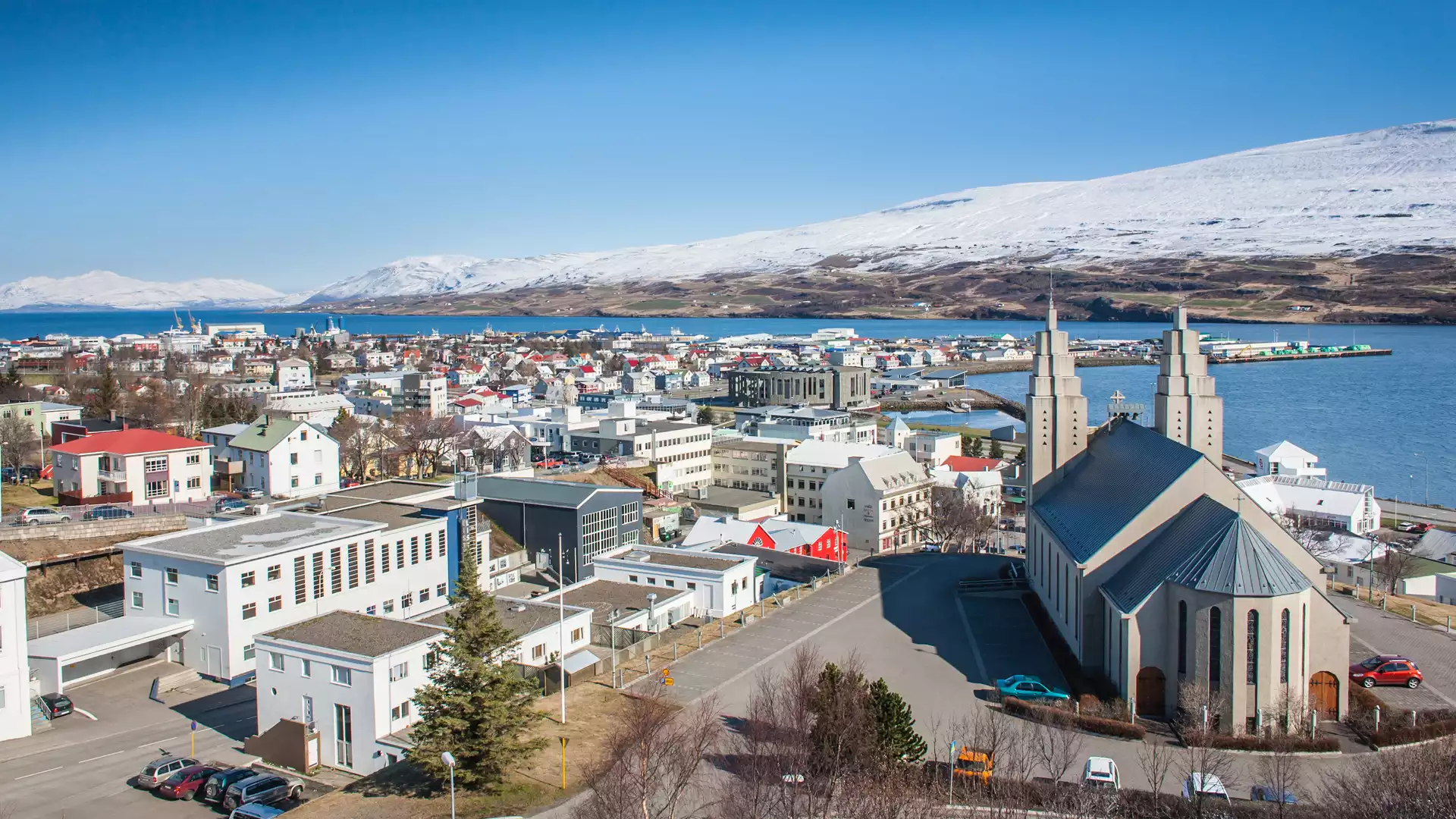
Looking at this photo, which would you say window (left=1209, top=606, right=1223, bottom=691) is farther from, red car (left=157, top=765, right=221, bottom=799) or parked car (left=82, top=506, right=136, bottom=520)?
parked car (left=82, top=506, right=136, bottom=520)

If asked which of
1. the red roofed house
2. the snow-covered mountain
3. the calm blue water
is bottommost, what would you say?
the calm blue water

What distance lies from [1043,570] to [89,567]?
14208mm

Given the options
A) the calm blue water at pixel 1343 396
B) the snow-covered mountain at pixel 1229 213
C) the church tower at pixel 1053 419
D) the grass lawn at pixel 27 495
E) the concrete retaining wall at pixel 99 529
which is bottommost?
the calm blue water at pixel 1343 396

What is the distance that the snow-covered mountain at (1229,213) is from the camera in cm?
13350

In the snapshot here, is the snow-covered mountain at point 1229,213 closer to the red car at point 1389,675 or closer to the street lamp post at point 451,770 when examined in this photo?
the red car at point 1389,675

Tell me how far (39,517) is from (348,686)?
10567 mm

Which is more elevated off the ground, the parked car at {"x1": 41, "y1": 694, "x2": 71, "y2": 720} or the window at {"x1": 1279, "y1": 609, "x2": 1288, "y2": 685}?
the window at {"x1": 1279, "y1": 609, "x2": 1288, "y2": 685}

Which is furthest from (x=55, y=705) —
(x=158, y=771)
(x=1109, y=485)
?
(x=1109, y=485)

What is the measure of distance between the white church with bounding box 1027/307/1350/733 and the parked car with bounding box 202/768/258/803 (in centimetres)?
861

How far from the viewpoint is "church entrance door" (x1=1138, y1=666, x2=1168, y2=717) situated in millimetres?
10914

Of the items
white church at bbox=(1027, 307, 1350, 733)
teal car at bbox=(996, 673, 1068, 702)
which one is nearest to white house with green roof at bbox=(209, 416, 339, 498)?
white church at bbox=(1027, 307, 1350, 733)

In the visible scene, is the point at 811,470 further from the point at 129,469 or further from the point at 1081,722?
the point at 1081,722

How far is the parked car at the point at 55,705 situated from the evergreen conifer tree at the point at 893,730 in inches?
348

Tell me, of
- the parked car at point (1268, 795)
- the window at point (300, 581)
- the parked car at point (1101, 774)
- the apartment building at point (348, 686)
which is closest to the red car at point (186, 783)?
the apartment building at point (348, 686)
